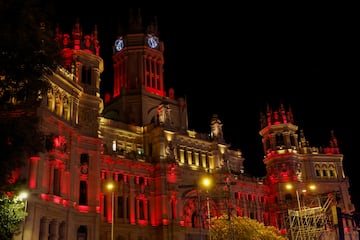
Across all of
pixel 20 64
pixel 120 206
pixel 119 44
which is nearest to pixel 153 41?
pixel 119 44

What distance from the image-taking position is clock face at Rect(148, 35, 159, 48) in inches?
3770

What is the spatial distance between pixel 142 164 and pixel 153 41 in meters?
33.1

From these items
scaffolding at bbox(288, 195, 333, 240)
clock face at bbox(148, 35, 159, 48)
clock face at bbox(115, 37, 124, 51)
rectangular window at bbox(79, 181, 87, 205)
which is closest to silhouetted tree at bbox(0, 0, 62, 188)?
rectangular window at bbox(79, 181, 87, 205)

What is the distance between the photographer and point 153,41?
96.6m

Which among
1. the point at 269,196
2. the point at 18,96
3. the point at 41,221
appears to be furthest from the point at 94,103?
the point at 269,196

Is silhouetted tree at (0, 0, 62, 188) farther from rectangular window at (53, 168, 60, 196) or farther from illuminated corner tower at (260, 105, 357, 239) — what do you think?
illuminated corner tower at (260, 105, 357, 239)

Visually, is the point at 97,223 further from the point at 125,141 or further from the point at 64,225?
the point at 125,141

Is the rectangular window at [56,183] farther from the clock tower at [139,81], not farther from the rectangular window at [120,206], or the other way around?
the clock tower at [139,81]

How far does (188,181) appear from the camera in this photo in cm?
8106

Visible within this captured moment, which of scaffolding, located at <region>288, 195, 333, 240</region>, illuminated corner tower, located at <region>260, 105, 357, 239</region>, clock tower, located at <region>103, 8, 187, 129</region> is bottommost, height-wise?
scaffolding, located at <region>288, 195, 333, 240</region>

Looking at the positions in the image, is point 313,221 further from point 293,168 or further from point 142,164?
point 142,164

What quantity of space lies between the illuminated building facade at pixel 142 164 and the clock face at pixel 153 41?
0.82 ft

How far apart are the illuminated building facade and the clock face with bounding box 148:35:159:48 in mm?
249

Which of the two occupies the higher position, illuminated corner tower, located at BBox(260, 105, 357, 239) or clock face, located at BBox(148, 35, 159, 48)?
clock face, located at BBox(148, 35, 159, 48)
